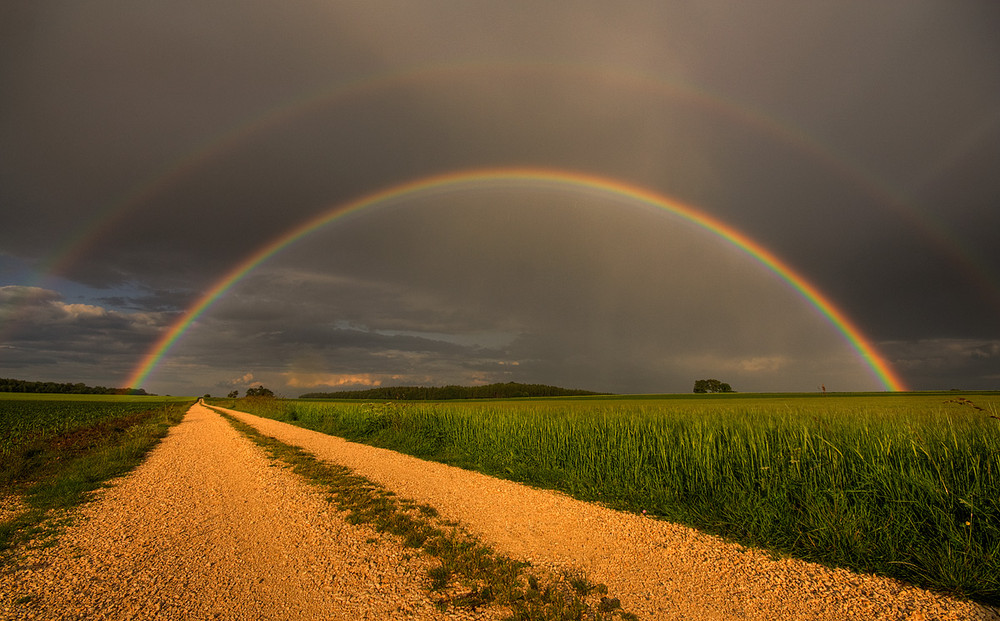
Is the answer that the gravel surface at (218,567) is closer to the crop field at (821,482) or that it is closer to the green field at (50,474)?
the green field at (50,474)

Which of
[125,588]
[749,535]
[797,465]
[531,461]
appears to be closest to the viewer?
[125,588]

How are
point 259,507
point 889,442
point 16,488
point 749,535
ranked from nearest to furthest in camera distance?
point 749,535 < point 889,442 < point 259,507 < point 16,488

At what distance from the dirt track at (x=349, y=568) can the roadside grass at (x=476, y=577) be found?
216 mm

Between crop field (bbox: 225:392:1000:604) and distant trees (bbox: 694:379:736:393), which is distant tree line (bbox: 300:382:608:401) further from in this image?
crop field (bbox: 225:392:1000:604)

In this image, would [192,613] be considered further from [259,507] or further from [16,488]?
[16,488]

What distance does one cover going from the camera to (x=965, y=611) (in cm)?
402

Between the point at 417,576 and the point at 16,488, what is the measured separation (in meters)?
10.8

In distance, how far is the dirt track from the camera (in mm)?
4031

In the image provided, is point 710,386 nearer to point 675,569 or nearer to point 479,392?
point 479,392

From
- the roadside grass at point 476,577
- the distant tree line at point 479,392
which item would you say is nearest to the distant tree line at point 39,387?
the distant tree line at point 479,392

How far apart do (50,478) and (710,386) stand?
3947 inches

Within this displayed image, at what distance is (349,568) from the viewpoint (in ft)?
15.9

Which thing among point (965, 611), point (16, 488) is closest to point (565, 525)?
point (965, 611)

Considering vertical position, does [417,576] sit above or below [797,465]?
below
